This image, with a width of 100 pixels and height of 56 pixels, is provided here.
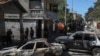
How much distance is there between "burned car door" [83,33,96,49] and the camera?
22.2m

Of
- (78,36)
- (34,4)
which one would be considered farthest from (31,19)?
(78,36)

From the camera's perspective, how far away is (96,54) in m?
21.8

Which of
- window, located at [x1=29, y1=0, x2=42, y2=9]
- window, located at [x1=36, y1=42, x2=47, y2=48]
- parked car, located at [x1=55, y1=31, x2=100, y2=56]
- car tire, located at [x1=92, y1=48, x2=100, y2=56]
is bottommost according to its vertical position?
car tire, located at [x1=92, y1=48, x2=100, y2=56]

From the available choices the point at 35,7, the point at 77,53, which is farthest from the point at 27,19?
the point at 77,53

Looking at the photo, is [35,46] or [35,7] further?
[35,7]

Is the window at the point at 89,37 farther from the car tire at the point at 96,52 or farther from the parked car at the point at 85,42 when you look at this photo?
the car tire at the point at 96,52

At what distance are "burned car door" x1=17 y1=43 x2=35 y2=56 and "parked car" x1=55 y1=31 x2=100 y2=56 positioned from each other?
6.40 m

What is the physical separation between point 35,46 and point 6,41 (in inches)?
517

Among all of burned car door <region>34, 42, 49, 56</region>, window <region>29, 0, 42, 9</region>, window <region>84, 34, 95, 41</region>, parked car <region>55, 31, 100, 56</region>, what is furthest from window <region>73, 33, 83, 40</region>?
window <region>29, 0, 42, 9</region>

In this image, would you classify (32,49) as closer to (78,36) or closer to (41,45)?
(41,45)

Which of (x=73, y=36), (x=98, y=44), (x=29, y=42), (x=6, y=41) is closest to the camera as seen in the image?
(x=29, y=42)

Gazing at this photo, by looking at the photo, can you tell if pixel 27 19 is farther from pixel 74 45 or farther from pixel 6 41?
pixel 74 45

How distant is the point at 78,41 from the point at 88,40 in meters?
0.78

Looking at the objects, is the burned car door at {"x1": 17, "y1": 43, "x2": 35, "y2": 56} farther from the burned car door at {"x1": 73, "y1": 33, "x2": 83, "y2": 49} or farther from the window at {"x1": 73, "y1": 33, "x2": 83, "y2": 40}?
the window at {"x1": 73, "y1": 33, "x2": 83, "y2": 40}
